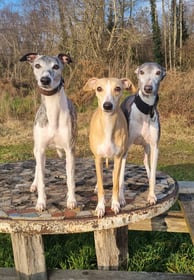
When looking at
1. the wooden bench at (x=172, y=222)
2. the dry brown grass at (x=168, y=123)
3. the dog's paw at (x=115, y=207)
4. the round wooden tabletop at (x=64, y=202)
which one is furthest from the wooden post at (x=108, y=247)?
the dry brown grass at (x=168, y=123)

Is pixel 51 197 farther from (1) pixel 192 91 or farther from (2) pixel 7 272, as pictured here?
(1) pixel 192 91

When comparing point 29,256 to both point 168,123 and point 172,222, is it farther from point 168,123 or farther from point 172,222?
point 168,123

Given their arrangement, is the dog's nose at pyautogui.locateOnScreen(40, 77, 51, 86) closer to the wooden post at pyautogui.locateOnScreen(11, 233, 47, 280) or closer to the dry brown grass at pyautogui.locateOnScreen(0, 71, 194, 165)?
the wooden post at pyautogui.locateOnScreen(11, 233, 47, 280)

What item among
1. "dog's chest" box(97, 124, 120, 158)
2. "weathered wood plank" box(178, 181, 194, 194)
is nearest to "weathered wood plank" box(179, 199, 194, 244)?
"weathered wood plank" box(178, 181, 194, 194)

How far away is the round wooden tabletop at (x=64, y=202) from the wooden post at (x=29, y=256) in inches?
10.7

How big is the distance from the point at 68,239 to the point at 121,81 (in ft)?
7.87

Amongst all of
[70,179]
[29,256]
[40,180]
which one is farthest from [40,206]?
[29,256]

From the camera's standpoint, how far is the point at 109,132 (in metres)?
2.59

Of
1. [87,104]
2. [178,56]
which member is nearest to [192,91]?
[87,104]

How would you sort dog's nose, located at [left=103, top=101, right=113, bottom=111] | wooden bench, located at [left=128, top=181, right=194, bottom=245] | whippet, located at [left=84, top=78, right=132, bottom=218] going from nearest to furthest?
dog's nose, located at [left=103, top=101, right=113, bottom=111] → whippet, located at [left=84, top=78, right=132, bottom=218] → wooden bench, located at [left=128, top=181, right=194, bottom=245]

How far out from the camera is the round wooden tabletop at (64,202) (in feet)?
8.25

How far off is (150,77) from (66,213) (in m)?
1.20

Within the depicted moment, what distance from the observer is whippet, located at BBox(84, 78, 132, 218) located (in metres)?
2.46

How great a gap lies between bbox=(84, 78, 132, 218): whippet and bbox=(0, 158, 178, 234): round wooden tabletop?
13 centimetres
